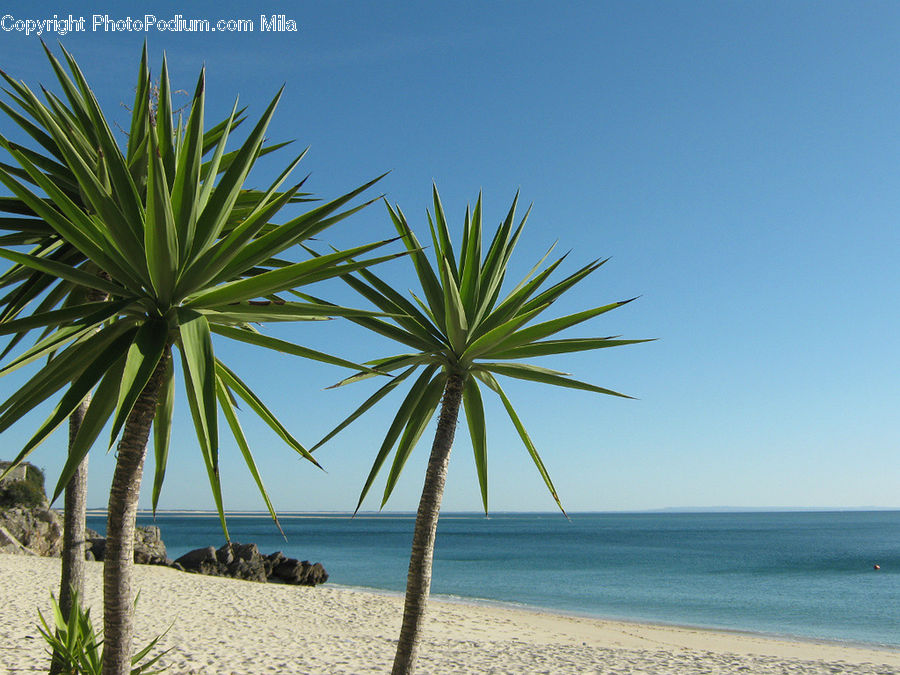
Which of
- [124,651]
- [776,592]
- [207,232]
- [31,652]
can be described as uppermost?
[207,232]

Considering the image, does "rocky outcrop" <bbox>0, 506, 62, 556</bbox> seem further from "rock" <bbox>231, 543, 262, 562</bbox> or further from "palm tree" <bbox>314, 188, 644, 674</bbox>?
"palm tree" <bbox>314, 188, 644, 674</bbox>

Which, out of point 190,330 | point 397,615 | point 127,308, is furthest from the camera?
point 397,615

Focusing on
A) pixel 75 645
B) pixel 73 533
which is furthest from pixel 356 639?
pixel 75 645

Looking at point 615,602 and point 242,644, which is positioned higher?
point 242,644

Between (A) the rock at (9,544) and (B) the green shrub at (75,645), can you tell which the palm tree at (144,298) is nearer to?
(B) the green shrub at (75,645)

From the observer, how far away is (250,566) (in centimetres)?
2828

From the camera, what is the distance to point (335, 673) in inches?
355

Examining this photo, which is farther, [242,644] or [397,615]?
[397,615]

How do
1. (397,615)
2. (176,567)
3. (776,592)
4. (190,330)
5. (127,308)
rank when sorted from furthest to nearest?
(776,592)
(176,567)
(397,615)
(127,308)
(190,330)

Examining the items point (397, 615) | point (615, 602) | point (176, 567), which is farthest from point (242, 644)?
point (615, 602)

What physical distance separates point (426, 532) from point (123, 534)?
6.38 feet

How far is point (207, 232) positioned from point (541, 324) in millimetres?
2268

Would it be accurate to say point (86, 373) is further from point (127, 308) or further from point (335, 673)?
point (335, 673)

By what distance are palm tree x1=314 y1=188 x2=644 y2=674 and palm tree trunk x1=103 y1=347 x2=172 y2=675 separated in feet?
4.50
